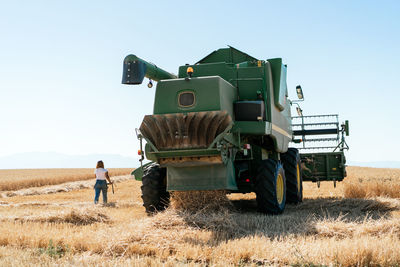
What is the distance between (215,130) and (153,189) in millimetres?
2385

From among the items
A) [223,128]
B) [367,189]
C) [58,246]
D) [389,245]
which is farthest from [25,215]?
[367,189]

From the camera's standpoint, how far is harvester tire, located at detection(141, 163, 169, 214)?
387 inches

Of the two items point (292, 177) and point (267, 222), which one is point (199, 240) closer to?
point (267, 222)

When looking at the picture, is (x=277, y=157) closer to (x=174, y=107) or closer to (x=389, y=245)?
(x=174, y=107)

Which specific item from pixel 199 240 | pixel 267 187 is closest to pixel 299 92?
pixel 267 187

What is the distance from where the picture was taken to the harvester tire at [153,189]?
9820 millimetres

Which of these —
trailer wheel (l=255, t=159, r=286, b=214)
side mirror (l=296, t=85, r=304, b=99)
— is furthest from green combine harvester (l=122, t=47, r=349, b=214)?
side mirror (l=296, t=85, r=304, b=99)

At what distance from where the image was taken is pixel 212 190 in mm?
8938

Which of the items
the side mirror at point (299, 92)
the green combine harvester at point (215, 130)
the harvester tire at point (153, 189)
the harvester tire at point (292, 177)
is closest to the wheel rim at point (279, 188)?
the green combine harvester at point (215, 130)

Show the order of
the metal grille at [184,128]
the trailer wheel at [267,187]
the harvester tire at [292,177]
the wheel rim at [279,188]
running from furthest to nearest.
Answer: the harvester tire at [292,177] < the wheel rim at [279,188] < the trailer wheel at [267,187] < the metal grille at [184,128]

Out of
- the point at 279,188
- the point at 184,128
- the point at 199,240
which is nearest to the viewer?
the point at 199,240

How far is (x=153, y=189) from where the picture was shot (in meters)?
9.81

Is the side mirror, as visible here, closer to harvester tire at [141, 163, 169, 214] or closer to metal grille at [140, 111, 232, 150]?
harvester tire at [141, 163, 169, 214]

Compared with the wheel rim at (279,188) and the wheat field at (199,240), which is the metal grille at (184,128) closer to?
the wheat field at (199,240)
